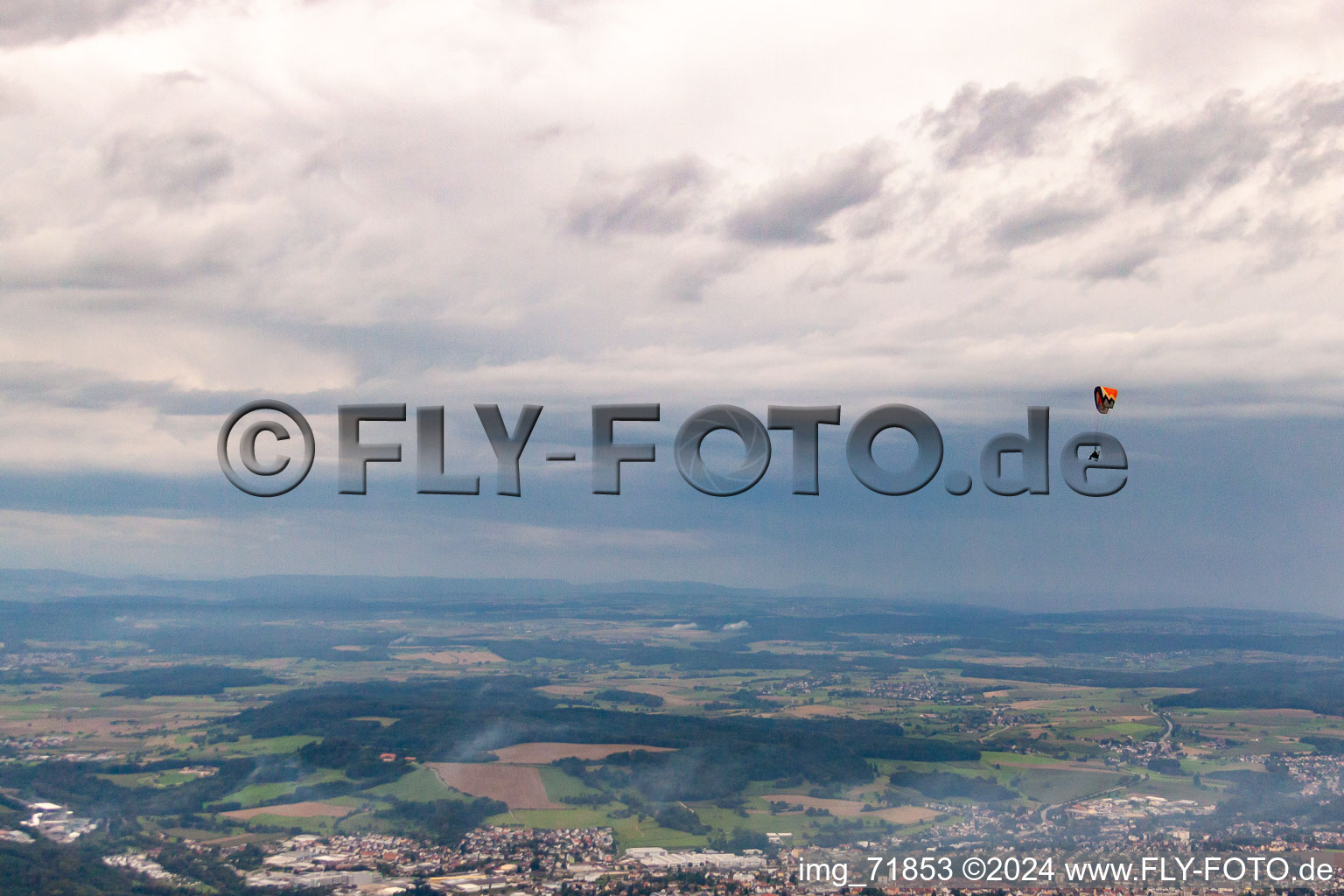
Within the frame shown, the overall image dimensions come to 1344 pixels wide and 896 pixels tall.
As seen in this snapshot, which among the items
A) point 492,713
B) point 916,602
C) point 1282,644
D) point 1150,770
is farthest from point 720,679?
point 916,602

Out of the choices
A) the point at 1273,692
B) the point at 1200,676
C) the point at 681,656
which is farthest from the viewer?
the point at 681,656

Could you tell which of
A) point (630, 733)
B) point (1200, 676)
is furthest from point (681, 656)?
point (1200, 676)

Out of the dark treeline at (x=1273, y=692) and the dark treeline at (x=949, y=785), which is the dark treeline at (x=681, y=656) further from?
the dark treeline at (x=949, y=785)

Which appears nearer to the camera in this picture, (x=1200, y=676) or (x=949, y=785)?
(x=949, y=785)

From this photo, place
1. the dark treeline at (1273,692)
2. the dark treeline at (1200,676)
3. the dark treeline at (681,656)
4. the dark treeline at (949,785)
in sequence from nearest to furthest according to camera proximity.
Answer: the dark treeline at (949,785) → the dark treeline at (1273,692) → the dark treeline at (1200,676) → the dark treeline at (681,656)

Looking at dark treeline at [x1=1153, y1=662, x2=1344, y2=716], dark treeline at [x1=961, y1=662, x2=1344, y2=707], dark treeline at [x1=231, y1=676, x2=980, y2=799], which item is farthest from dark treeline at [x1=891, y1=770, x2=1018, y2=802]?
dark treeline at [x1=961, y1=662, x2=1344, y2=707]

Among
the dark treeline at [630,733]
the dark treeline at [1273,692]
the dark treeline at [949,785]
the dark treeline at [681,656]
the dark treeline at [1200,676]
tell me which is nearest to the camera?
the dark treeline at [949,785]

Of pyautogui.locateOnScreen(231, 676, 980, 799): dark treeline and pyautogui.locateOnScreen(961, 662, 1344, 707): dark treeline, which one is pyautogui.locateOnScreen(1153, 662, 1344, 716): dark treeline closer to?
pyautogui.locateOnScreen(961, 662, 1344, 707): dark treeline

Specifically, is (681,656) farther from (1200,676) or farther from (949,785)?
(949,785)

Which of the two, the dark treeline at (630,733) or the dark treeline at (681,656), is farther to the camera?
the dark treeline at (681,656)

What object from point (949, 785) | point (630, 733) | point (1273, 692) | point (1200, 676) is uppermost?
point (949, 785)

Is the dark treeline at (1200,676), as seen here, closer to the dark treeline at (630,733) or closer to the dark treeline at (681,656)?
the dark treeline at (681,656)

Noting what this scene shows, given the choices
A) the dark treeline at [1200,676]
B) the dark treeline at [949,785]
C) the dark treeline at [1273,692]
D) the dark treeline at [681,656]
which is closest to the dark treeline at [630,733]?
the dark treeline at [949,785]

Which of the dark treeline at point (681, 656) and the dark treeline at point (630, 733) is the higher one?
the dark treeline at point (630, 733)
